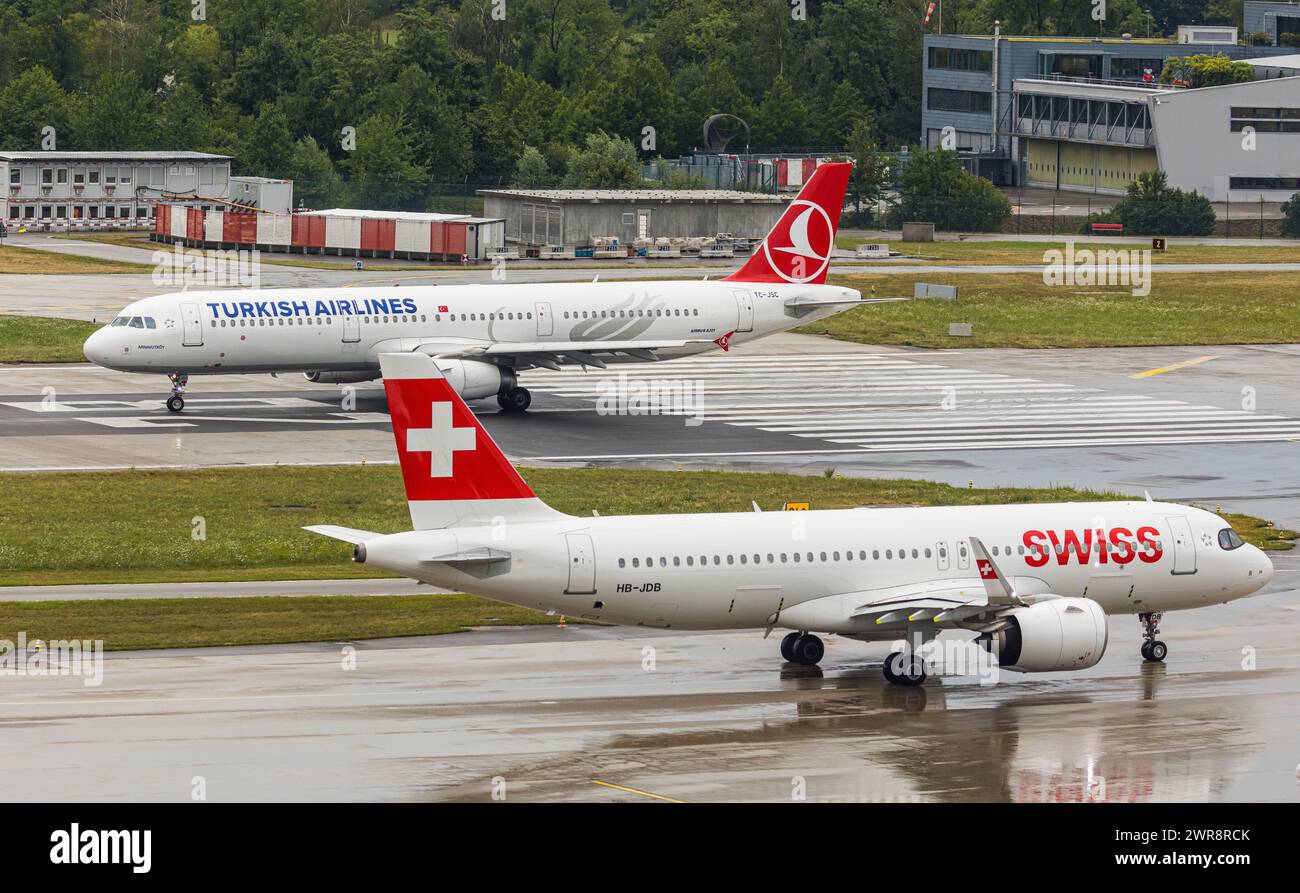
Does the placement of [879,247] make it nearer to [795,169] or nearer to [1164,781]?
[795,169]

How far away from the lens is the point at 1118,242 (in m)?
151

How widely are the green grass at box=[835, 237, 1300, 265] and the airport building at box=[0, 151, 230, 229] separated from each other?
4956 centimetres

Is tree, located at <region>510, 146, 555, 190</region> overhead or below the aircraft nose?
overhead

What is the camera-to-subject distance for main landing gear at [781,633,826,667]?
4075 cm

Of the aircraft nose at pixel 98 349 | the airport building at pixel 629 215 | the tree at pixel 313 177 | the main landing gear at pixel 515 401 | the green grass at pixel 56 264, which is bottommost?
the main landing gear at pixel 515 401

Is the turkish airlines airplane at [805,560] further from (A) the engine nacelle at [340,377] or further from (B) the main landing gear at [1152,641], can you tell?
(A) the engine nacelle at [340,377]

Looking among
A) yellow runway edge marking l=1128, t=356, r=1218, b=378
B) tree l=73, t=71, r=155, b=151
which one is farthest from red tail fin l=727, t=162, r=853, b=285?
tree l=73, t=71, r=155, b=151

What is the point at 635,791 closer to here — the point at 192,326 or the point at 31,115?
the point at 192,326

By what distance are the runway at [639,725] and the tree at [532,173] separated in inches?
4912

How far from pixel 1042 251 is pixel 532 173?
1784 inches

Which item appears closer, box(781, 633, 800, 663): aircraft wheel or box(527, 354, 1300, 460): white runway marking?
box(781, 633, 800, 663): aircraft wheel

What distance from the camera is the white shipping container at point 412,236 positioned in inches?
5207

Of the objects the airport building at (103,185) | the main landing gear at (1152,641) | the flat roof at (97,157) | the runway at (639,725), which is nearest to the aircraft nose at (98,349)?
the runway at (639,725)

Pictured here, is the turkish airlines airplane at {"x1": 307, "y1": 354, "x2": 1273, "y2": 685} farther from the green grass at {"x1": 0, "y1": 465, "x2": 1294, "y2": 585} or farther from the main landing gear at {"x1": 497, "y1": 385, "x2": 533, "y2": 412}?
the main landing gear at {"x1": 497, "y1": 385, "x2": 533, "y2": 412}
